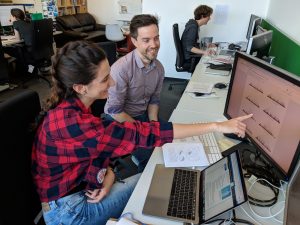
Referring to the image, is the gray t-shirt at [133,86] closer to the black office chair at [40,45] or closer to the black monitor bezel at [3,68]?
the black monitor bezel at [3,68]

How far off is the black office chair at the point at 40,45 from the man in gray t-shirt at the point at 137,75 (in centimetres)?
252

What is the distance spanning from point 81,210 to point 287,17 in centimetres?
244

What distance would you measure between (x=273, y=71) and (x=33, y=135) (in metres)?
0.88

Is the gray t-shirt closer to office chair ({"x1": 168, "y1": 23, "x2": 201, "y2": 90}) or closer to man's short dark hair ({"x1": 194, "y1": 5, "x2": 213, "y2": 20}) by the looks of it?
office chair ({"x1": 168, "y1": 23, "x2": 201, "y2": 90})

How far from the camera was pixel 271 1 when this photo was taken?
11.0ft

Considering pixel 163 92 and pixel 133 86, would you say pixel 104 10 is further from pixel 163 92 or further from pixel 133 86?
pixel 133 86

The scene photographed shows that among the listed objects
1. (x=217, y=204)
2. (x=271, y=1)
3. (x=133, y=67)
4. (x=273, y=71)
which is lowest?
(x=217, y=204)

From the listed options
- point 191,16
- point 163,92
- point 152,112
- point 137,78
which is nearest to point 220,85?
point 152,112

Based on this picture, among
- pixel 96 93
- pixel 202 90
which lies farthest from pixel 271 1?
pixel 96 93

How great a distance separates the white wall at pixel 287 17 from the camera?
211cm

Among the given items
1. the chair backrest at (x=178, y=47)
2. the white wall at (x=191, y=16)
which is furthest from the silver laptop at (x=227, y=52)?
the white wall at (x=191, y=16)

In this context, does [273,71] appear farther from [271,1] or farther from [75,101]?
[271,1]

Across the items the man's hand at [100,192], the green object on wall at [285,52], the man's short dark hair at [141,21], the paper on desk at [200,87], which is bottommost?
the man's hand at [100,192]

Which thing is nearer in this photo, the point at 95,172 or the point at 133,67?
the point at 95,172
